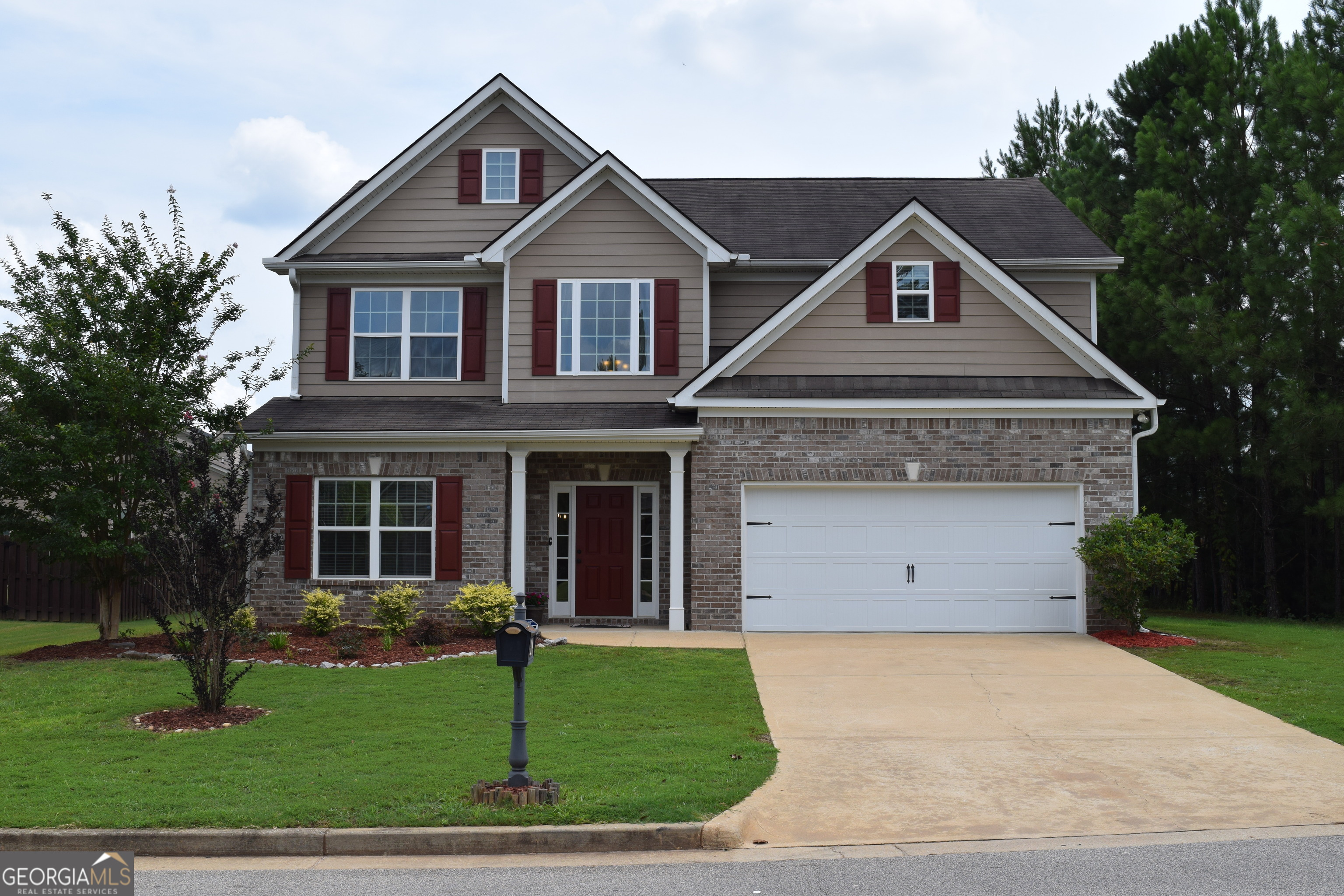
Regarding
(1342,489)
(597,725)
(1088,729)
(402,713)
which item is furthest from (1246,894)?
(1342,489)

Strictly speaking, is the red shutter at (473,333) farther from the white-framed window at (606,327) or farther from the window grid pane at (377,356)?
the white-framed window at (606,327)

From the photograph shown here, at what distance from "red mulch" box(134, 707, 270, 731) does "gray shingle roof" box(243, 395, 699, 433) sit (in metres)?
6.23

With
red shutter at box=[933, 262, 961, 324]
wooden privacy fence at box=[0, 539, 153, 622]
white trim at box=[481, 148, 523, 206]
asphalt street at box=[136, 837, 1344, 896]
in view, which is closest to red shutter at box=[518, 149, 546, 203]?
white trim at box=[481, 148, 523, 206]

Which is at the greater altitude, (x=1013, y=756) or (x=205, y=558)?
(x=205, y=558)

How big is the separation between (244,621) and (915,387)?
9.25 meters

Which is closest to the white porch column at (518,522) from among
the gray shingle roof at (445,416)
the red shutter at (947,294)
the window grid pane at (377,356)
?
the gray shingle roof at (445,416)

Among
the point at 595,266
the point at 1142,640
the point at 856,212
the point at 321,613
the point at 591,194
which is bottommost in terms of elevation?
the point at 1142,640

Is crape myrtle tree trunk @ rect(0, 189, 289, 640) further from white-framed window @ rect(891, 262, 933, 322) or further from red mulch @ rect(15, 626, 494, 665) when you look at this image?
white-framed window @ rect(891, 262, 933, 322)

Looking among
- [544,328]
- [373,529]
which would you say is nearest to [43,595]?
[373,529]

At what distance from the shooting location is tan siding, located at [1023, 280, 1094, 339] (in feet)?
57.7

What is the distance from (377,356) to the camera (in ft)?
56.2

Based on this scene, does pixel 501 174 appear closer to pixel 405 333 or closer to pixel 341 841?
pixel 405 333

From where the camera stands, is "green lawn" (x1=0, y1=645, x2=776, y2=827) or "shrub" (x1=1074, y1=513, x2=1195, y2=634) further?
"shrub" (x1=1074, y1=513, x2=1195, y2=634)

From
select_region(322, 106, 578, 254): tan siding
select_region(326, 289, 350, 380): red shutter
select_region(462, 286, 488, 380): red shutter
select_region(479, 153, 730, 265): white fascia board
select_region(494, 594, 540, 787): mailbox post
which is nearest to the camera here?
select_region(494, 594, 540, 787): mailbox post
